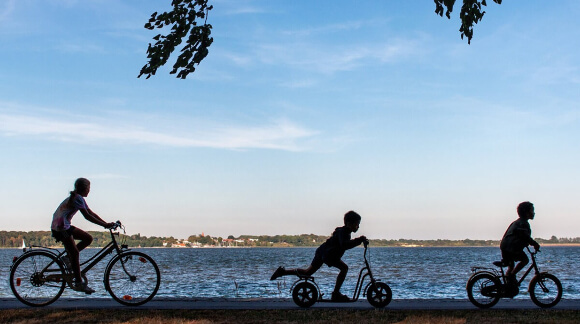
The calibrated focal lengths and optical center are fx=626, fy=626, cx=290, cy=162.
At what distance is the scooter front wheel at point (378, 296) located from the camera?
9852 millimetres

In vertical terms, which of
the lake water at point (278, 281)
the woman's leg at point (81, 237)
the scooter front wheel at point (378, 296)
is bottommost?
the lake water at point (278, 281)

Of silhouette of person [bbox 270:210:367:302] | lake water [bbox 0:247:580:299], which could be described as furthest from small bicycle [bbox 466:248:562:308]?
lake water [bbox 0:247:580:299]

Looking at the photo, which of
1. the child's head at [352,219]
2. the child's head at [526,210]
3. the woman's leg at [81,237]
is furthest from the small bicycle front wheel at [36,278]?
the child's head at [526,210]

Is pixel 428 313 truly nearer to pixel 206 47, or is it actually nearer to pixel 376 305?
pixel 376 305

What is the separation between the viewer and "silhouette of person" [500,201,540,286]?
10.1 metres

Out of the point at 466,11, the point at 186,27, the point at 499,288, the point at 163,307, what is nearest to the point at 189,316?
the point at 163,307

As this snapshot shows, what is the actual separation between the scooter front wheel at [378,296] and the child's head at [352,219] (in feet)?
3.44

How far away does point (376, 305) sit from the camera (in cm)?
986

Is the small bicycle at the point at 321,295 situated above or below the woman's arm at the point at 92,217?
below

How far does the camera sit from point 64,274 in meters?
9.76

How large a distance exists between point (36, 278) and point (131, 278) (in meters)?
1.46

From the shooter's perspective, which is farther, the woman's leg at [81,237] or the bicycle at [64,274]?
the bicycle at [64,274]

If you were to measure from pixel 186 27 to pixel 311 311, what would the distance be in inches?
180

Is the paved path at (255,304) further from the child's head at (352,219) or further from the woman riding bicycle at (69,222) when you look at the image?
the child's head at (352,219)
